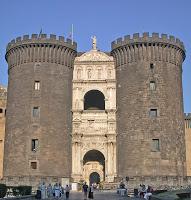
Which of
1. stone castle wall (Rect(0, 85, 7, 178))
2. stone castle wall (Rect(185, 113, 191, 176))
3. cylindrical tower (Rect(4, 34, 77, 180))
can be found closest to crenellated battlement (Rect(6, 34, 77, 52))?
cylindrical tower (Rect(4, 34, 77, 180))

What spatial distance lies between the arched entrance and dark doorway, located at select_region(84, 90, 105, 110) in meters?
6.58

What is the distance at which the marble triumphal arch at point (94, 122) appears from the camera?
51688 millimetres

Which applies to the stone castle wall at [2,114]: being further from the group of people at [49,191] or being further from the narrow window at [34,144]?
the group of people at [49,191]

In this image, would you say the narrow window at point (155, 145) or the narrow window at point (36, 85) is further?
the narrow window at point (36, 85)

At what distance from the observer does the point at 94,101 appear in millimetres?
58781

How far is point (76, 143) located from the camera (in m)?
52.1

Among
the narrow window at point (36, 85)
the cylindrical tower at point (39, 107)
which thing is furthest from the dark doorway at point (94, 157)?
the narrow window at point (36, 85)

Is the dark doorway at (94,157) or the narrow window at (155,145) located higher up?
the narrow window at (155,145)

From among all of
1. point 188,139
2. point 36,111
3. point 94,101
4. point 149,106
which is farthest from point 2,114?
point 188,139

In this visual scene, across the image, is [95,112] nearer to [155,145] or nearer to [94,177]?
[155,145]

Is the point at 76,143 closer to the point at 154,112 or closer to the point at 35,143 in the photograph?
the point at 35,143

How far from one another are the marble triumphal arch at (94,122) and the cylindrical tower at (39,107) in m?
0.98

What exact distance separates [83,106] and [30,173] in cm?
1074

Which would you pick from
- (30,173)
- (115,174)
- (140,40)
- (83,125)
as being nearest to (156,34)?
(140,40)
